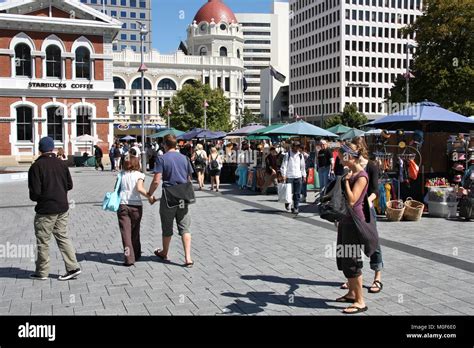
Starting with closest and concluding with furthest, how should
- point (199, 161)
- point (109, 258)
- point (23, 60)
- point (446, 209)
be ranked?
point (109, 258), point (446, 209), point (199, 161), point (23, 60)

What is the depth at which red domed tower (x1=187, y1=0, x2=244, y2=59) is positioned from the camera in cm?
9694

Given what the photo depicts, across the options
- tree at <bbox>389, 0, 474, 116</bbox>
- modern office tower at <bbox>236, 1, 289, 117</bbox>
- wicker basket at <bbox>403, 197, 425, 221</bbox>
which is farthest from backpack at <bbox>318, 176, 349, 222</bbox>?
modern office tower at <bbox>236, 1, 289, 117</bbox>

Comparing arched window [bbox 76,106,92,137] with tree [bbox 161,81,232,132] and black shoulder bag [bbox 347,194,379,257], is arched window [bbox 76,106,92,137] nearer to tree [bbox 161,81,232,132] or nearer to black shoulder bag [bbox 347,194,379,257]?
tree [bbox 161,81,232,132]

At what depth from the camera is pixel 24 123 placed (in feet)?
139

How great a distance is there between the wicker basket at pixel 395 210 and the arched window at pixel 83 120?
35.1 meters

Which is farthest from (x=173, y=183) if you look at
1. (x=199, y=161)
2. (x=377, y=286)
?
(x=199, y=161)

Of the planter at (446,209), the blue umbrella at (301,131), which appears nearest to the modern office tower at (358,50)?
the blue umbrella at (301,131)

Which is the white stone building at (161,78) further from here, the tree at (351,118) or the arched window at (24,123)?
the arched window at (24,123)

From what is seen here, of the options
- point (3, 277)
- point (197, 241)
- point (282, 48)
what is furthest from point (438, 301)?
point (282, 48)

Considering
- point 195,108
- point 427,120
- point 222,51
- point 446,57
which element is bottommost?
point 427,120

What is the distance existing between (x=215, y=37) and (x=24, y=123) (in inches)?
2352

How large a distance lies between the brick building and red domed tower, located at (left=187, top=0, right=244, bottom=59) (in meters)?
54.2

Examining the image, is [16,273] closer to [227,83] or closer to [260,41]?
[227,83]
